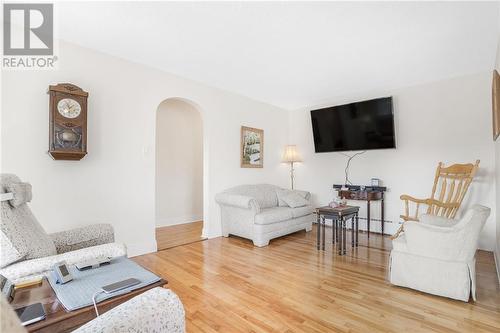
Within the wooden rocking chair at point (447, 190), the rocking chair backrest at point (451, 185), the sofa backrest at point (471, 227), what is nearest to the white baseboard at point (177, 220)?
the wooden rocking chair at point (447, 190)

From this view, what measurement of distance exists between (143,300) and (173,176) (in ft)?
14.8

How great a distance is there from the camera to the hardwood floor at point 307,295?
1.83m

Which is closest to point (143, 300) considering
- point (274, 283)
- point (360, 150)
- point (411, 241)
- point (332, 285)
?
point (274, 283)

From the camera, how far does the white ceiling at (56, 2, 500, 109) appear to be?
2238 millimetres

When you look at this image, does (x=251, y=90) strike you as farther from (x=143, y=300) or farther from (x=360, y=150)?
(x=143, y=300)

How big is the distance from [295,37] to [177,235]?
134 inches

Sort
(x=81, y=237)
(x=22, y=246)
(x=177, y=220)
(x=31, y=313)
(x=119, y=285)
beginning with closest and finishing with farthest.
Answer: (x=31, y=313), (x=119, y=285), (x=22, y=246), (x=81, y=237), (x=177, y=220)

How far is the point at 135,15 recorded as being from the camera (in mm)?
2332

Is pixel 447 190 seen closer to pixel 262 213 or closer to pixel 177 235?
pixel 262 213

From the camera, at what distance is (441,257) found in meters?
2.22

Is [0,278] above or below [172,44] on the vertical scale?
below

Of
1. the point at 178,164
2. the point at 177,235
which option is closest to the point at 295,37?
the point at 177,235

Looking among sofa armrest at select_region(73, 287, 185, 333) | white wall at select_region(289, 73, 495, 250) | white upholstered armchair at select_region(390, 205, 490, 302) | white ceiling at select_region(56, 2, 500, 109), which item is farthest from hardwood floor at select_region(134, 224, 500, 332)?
white ceiling at select_region(56, 2, 500, 109)

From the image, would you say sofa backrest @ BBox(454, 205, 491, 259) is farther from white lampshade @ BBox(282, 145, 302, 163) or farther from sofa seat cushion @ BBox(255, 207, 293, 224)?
white lampshade @ BBox(282, 145, 302, 163)
